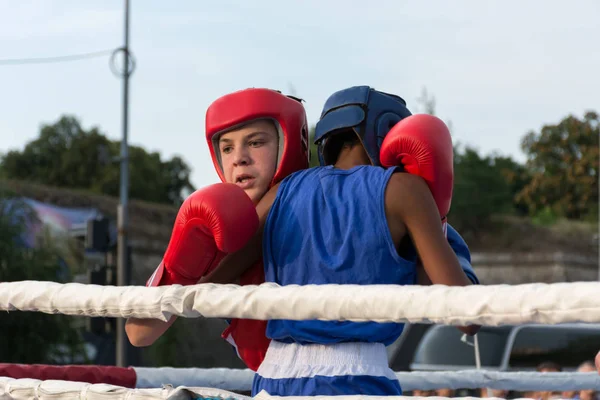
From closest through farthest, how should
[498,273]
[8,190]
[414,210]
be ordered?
[414,210]
[8,190]
[498,273]

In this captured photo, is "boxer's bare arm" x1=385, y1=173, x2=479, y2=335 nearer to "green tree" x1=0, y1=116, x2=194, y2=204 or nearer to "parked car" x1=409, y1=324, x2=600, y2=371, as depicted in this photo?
"parked car" x1=409, y1=324, x2=600, y2=371

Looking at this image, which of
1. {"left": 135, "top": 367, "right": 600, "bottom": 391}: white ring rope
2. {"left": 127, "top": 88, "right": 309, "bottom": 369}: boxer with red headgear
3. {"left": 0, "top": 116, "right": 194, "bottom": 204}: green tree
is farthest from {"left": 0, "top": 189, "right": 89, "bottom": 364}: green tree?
{"left": 0, "top": 116, "right": 194, "bottom": 204}: green tree

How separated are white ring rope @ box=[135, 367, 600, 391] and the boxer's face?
2.75 feet

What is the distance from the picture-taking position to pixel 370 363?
193 centimetres

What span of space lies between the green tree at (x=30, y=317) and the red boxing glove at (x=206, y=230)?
12.1m

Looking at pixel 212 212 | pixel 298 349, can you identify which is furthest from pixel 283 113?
pixel 298 349

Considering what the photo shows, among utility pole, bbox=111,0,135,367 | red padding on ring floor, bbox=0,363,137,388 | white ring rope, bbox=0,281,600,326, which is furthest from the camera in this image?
utility pole, bbox=111,0,135,367

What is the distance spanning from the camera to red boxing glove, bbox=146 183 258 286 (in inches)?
74.6

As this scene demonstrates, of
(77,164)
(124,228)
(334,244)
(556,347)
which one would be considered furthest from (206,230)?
(77,164)

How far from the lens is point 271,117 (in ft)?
7.29

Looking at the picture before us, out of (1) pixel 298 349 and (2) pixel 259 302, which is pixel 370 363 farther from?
(2) pixel 259 302

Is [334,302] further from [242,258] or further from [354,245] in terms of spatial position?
[242,258]

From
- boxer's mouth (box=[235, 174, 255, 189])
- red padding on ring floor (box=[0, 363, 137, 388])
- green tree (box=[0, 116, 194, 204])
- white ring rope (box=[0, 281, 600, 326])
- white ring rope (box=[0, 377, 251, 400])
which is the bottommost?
red padding on ring floor (box=[0, 363, 137, 388])

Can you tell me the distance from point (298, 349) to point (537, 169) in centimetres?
3901
